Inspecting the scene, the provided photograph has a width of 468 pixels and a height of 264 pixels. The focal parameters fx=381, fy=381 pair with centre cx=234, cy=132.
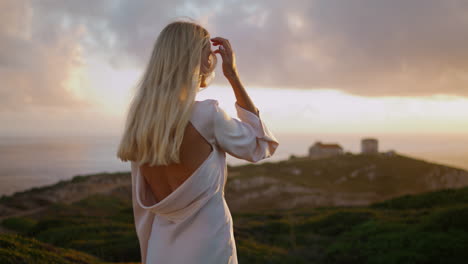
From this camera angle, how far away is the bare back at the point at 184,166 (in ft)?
9.11

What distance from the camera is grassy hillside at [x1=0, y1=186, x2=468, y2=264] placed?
7.96 meters

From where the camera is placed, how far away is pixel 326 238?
436 inches

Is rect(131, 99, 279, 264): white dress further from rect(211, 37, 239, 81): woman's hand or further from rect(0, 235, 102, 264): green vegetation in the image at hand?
rect(0, 235, 102, 264): green vegetation

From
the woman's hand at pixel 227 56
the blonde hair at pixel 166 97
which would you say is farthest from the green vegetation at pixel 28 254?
the woman's hand at pixel 227 56

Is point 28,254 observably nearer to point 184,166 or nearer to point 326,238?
point 184,166

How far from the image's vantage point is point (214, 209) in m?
2.87

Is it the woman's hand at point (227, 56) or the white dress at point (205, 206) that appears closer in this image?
the white dress at point (205, 206)

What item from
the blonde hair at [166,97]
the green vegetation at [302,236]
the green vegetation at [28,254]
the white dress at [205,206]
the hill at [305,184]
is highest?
the blonde hair at [166,97]

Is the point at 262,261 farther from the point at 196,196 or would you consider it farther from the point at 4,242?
the point at 196,196

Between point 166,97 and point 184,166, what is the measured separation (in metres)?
0.53

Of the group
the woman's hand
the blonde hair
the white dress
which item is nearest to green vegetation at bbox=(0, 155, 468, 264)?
the white dress

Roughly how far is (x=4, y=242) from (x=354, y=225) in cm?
985

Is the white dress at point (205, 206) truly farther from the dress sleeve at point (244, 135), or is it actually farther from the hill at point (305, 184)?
the hill at point (305, 184)

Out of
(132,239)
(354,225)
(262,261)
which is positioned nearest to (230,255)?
(262,261)
